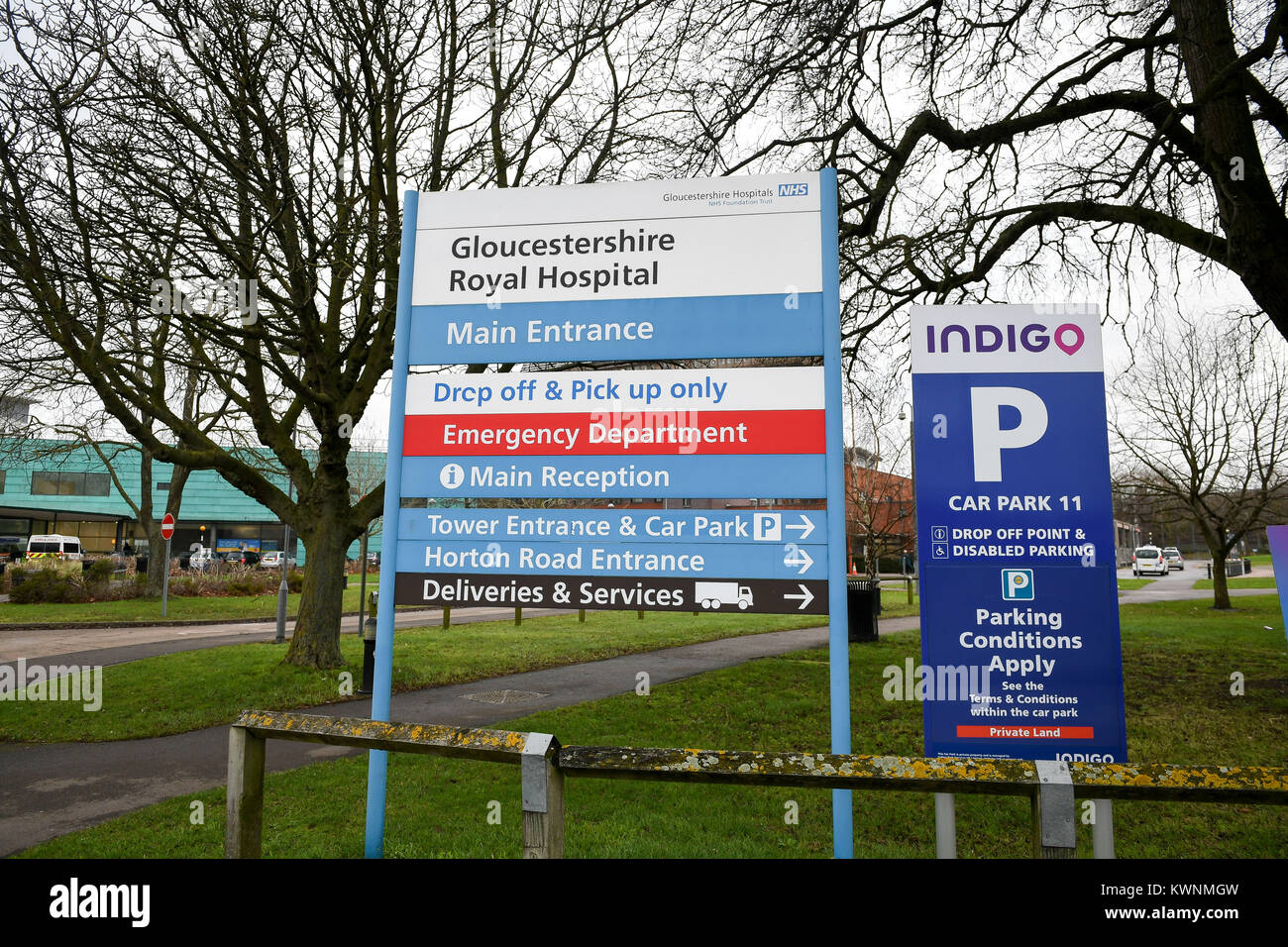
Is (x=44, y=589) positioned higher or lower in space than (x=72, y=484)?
lower

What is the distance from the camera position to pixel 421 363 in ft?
14.8

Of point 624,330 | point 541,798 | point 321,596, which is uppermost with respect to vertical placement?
point 624,330

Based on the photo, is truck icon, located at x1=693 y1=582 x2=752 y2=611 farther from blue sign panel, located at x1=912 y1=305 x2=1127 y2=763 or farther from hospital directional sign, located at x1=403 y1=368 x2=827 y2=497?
blue sign panel, located at x1=912 y1=305 x2=1127 y2=763

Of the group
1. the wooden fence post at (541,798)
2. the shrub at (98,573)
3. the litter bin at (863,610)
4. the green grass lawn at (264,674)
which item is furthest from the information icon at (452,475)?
the shrub at (98,573)

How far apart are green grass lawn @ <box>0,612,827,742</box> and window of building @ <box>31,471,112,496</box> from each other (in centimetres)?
5592

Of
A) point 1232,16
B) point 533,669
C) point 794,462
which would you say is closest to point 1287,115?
point 1232,16

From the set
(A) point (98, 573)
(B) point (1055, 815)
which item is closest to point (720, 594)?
(B) point (1055, 815)

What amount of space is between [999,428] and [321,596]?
9946 mm

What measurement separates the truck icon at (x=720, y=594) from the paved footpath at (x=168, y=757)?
427 cm

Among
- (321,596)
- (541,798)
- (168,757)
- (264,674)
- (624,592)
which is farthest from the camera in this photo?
(321,596)

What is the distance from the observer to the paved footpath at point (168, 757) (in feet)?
17.7

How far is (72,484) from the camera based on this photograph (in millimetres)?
59250

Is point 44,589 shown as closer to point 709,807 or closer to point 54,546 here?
point 709,807
